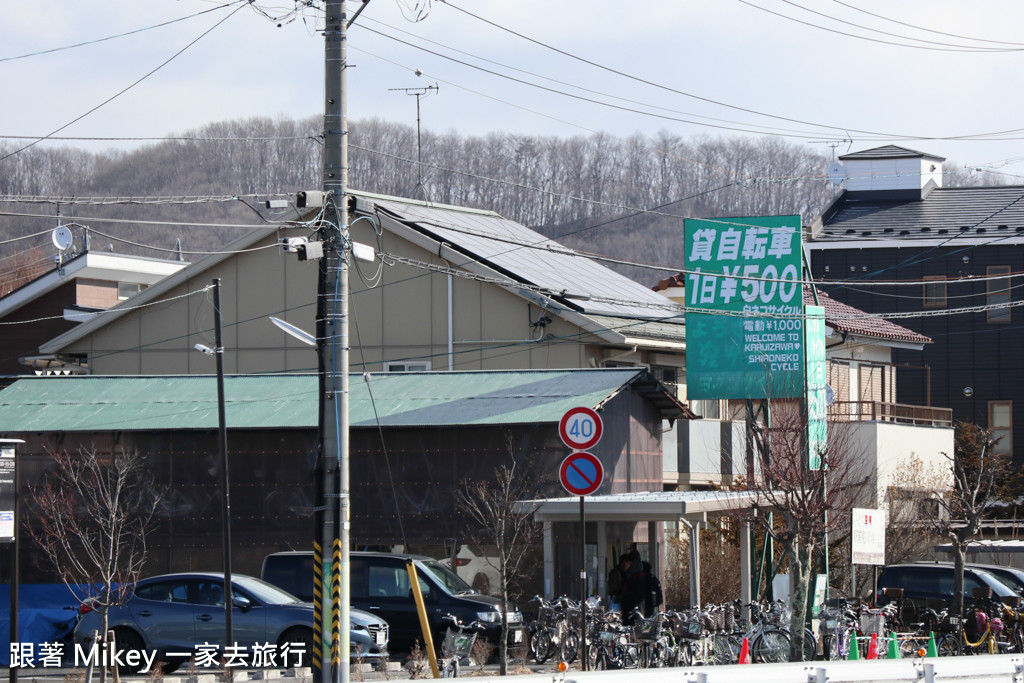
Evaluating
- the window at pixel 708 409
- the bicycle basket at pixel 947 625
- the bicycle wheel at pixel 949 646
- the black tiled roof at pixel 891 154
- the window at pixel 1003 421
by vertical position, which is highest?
the black tiled roof at pixel 891 154

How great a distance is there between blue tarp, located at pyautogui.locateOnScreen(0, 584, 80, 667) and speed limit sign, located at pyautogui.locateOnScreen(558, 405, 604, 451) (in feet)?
29.8

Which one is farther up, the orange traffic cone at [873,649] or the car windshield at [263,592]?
the car windshield at [263,592]

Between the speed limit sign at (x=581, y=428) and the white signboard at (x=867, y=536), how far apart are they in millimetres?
7825

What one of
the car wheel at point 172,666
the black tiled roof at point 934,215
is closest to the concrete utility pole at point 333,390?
the car wheel at point 172,666

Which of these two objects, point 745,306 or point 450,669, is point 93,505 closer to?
point 450,669

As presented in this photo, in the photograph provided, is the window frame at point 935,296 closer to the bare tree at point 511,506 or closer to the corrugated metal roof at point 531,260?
the corrugated metal roof at point 531,260

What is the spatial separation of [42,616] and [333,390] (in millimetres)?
8376

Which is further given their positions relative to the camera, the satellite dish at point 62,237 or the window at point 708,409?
the satellite dish at point 62,237

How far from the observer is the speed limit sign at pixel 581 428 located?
14461mm

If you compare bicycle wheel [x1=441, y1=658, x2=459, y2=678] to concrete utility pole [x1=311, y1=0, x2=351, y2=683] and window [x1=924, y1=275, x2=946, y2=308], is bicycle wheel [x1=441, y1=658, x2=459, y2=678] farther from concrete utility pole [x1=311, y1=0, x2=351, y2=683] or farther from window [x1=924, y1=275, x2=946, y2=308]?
window [x1=924, y1=275, x2=946, y2=308]

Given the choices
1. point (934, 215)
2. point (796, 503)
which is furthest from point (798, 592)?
point (934, 215)

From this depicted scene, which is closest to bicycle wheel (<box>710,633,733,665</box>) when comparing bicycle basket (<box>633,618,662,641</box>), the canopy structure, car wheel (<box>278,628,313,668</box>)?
bicycle basket (<box>633,618,662,641</box>)

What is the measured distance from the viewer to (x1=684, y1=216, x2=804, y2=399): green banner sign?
86.0ft

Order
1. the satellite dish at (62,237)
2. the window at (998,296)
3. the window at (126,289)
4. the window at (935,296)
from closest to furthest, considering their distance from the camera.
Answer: the satellite dish at (62,237), the window at (126,289), the window at (935,296), the window at (998,296)
